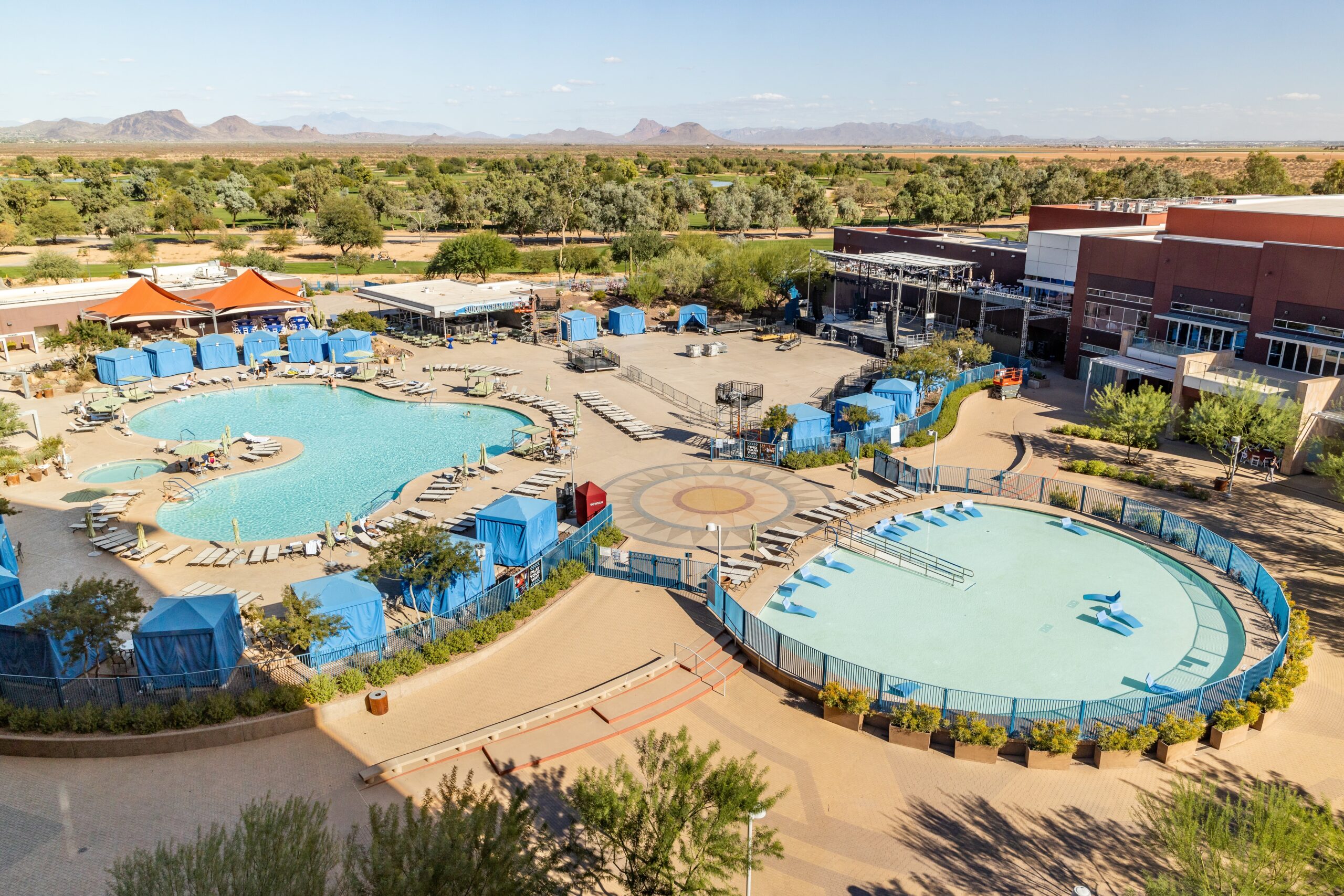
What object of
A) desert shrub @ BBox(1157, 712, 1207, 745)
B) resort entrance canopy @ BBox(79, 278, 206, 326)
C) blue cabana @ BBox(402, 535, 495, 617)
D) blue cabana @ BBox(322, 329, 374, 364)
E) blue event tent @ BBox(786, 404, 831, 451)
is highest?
resort entrance canopy @ BBox(79, 278, 206, 326)

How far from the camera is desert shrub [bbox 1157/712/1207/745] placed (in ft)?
57.5

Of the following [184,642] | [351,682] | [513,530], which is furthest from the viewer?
[513,530]

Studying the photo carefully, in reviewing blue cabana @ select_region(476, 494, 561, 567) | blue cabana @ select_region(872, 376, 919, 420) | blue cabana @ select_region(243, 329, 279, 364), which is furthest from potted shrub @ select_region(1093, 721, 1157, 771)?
blue cabana @ select_region(243, 329, 279, 364)

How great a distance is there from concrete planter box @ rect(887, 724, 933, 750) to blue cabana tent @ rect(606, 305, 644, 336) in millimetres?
44398

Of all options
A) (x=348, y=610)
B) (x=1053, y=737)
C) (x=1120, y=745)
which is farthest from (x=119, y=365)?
(x=1120, y=745)

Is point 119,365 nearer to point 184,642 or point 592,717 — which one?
point 184,642

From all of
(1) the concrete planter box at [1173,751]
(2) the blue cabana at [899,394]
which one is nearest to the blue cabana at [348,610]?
(1) the concrete planter box at [1173,751]

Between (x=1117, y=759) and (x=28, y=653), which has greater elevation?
(x=28, y=653)

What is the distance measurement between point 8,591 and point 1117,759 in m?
26.2

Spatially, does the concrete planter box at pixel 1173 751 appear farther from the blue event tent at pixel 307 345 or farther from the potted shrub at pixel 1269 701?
the blue event tent at pixel 307 345

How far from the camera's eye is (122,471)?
3344 cm

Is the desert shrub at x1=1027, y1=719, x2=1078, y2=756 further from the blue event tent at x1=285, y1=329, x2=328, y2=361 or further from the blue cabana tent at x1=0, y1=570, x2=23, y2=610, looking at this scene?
the blue event tent at x1=285, y1=329, x2=328, y2=361

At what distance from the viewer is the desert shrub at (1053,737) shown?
1716cm

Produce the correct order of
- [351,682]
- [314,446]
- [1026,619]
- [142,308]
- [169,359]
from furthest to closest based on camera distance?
[142,308], [169,359], [314,446], [1026,619], [351,682]
